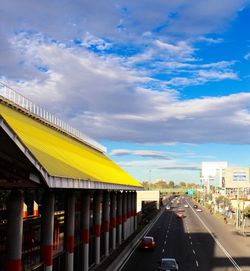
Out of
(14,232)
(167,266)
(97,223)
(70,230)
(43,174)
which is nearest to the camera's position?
(43,174)

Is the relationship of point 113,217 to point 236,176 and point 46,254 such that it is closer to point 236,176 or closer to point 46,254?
point 46,254

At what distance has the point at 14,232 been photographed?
16.5 meters

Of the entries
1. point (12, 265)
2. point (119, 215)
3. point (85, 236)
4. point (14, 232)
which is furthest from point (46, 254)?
point (119, 215)

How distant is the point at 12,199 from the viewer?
16672mm

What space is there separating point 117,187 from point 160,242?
17372mm

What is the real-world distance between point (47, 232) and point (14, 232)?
4.29 meters

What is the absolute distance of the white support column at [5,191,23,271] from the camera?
1644cm

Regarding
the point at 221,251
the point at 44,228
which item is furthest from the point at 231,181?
the point at 44,228

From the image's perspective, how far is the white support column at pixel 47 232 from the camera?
20500 mm

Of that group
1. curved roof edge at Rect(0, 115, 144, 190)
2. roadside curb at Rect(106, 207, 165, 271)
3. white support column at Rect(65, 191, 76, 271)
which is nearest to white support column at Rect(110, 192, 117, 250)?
roadside curb at Rect(106, 207, 165, 271)

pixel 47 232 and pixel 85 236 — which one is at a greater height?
pixel 47 232

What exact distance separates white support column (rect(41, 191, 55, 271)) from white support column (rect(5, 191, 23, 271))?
12.7 feet

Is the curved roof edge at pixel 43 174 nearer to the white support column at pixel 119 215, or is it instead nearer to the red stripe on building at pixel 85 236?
the red stripe on building at pixel 85 236

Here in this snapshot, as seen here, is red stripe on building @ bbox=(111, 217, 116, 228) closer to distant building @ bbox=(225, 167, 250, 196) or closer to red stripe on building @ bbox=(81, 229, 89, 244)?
red stripe on building @ bbox=(81, 229, 89, 244)
